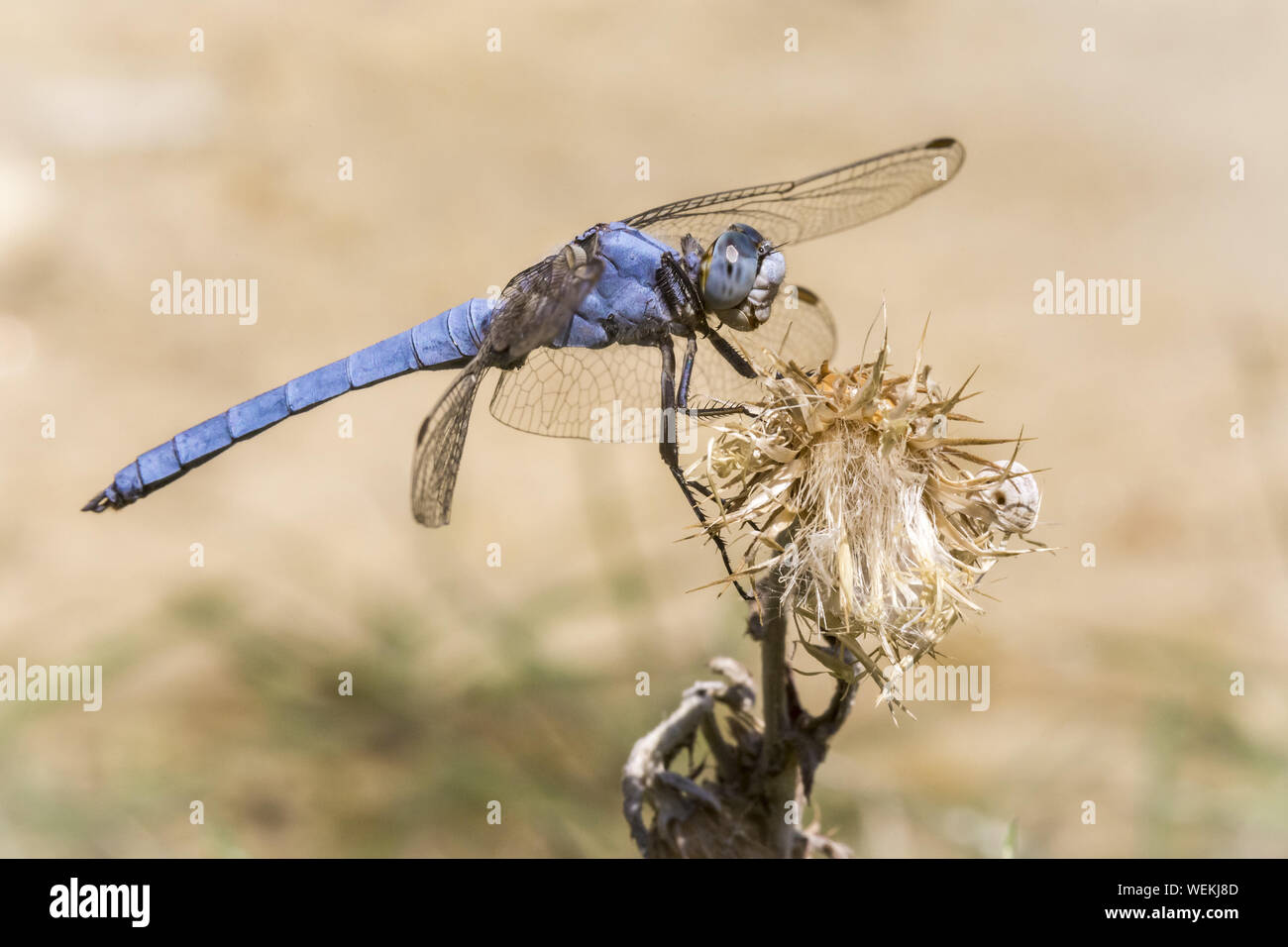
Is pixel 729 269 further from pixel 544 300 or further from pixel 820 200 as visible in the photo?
pixel 820 200

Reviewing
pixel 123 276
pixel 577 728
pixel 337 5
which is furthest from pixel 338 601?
pixel 337 5

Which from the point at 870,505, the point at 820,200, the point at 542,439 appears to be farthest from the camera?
the point at 542,439

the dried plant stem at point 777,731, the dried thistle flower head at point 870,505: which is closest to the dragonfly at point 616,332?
the dried thistle flower head at point 870,505

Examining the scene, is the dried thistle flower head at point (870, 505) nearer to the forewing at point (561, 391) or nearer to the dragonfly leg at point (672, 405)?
the dragonfly leg at point (672, 405)

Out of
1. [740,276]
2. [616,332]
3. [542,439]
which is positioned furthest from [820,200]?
[542,439]

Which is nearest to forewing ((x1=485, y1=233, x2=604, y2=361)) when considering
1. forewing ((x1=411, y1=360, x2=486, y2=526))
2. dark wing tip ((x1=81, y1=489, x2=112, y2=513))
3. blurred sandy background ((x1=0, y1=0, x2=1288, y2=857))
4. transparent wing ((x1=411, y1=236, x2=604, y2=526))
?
transparent wing ((x1=411, y1=236, x2=604, y2=526))

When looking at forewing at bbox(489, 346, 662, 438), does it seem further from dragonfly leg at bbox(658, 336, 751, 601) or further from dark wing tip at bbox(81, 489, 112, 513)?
dark wing tip at bbox(81, 489, 112, 513)
